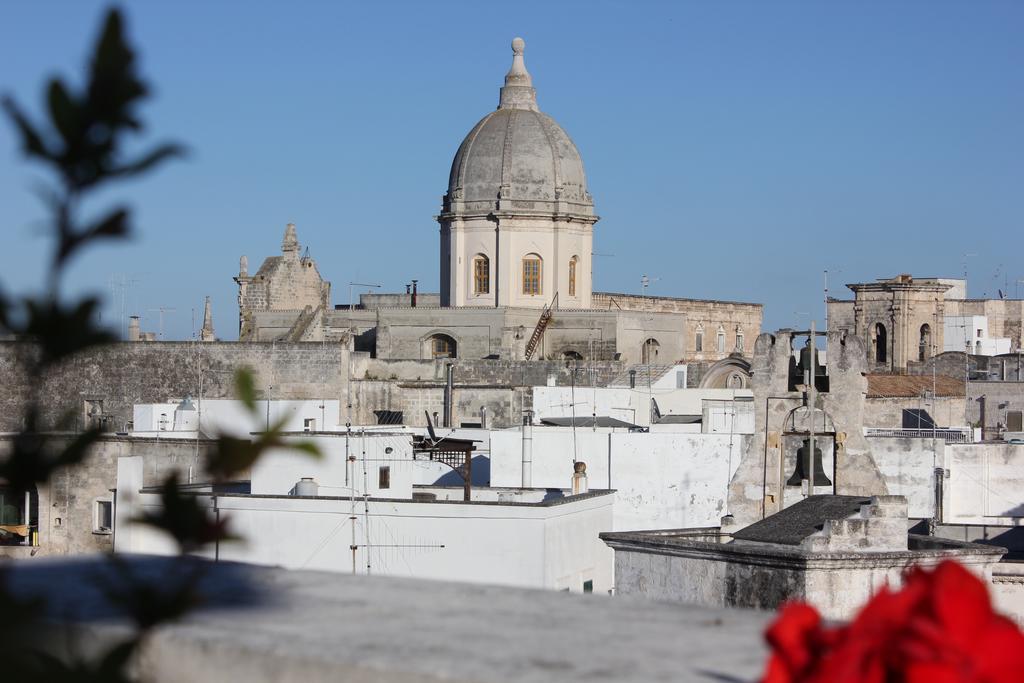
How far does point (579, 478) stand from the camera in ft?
83.7

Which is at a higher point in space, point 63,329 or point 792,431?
point 63,329

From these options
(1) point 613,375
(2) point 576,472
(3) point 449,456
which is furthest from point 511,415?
(2) point 576,472

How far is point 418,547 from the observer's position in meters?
19.1

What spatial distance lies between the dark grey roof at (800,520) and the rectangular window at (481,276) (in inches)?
1319

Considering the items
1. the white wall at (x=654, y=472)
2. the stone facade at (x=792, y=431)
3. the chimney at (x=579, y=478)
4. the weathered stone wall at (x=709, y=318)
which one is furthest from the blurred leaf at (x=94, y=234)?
the weathered stone wall at (x=709, y=318)

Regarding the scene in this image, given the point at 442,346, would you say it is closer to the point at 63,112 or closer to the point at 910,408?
the point at 910,408

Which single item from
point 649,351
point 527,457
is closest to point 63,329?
point 527,457

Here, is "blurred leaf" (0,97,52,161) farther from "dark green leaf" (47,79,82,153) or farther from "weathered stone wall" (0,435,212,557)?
"weathered stone wall" (0,435,212,557)

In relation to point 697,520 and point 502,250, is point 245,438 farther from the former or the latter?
point 502,250

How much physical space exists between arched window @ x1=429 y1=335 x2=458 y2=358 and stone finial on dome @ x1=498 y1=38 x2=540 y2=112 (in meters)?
7.64

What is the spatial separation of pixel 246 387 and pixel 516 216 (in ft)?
151

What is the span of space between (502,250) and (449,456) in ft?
67.9

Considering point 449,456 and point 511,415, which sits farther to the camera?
point 511,415

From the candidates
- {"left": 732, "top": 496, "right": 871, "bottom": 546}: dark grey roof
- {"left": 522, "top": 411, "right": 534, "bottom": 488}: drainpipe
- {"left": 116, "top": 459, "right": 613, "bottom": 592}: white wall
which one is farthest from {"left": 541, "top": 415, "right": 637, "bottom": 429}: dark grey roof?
{"left": 732, "top": 496, "right": 871, "bottom": 546}: dark grey roof
